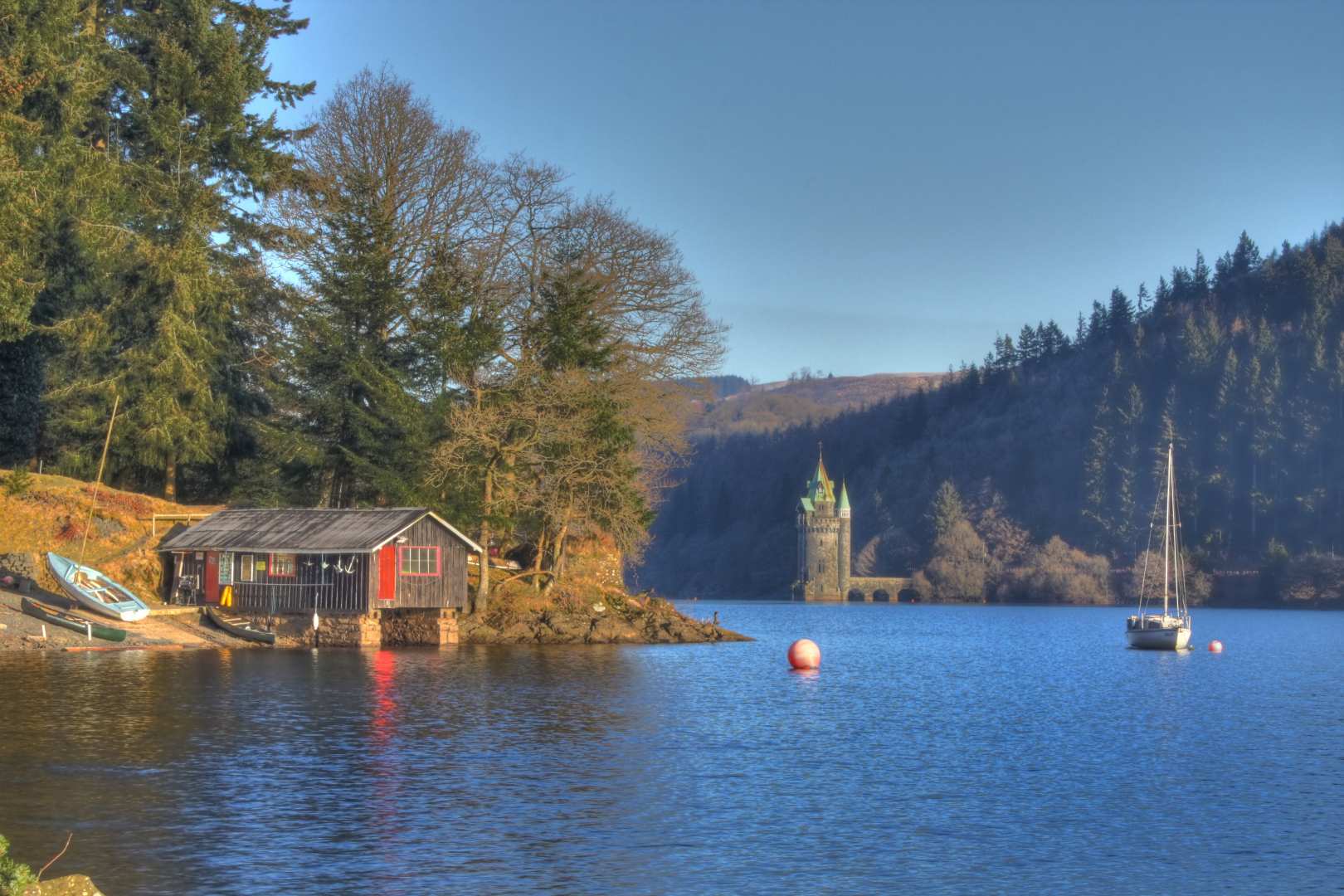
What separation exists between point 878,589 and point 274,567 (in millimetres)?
144597

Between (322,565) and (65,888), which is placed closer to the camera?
(65,888)

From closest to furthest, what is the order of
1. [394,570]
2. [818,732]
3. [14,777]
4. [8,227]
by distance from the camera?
[14,777] → [818,732] → [8,227] → [394,570]

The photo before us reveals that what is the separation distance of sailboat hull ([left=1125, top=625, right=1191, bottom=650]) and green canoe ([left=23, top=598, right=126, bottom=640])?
170 feet

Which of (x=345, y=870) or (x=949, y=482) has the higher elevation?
(x=949, y=482)

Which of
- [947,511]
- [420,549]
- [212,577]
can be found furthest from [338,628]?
[947,511]

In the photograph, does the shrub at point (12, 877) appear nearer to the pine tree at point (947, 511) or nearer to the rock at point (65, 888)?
the rock at point (65, 888)

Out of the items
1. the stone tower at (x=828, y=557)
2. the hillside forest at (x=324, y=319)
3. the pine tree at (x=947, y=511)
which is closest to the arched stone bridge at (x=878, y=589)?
the stone tower at (x=828, y=557)

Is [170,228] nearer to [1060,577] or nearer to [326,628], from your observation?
[326,628]

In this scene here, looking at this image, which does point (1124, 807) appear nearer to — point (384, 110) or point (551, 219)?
point (551, 219)

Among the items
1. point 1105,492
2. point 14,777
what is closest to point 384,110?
point 14,777

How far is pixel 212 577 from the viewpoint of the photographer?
55656 millimetres

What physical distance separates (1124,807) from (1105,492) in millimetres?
168469

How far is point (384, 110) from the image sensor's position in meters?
61.9

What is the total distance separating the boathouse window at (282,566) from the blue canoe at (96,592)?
16.4 feet
